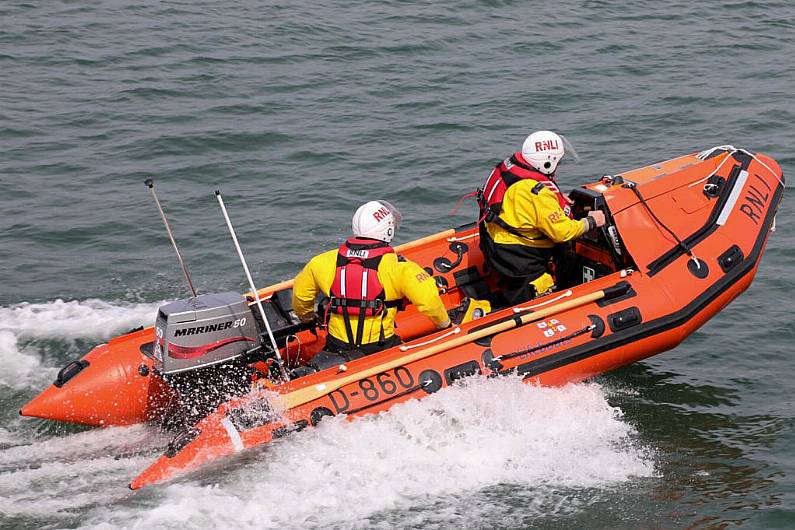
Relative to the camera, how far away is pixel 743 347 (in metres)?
8.03

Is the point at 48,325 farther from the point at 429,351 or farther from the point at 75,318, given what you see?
the point at 429,351

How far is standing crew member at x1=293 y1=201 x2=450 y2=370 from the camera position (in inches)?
244

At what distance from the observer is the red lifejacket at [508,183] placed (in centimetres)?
695

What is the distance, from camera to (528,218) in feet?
22.8

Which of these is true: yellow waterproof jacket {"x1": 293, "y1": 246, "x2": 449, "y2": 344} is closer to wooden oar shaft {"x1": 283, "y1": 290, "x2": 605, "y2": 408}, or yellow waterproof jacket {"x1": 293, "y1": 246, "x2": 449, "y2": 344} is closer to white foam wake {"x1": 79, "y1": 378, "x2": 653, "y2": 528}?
wooden oar shaft {"x1": 283, "y1": 290, "x2": 605, "y2": 408}

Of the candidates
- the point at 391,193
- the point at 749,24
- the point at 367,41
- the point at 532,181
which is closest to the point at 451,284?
the point at 532,181

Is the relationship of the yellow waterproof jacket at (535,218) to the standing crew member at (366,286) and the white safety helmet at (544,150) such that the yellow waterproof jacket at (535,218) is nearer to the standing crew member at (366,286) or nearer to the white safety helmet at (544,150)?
the white safety helmet at (544,150)

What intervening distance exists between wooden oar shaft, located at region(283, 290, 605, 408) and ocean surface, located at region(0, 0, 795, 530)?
20cm

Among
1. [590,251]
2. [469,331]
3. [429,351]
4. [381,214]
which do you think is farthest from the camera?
[590,251]

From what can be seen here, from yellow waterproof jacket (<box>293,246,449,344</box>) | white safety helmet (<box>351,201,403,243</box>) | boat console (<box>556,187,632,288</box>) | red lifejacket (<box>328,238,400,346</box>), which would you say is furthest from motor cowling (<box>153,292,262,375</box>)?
boat console (<box>556,187,632,288</box>)

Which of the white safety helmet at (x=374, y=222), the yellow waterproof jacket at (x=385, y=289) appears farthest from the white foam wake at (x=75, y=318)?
the white safety helmet at (x=374, y=222)

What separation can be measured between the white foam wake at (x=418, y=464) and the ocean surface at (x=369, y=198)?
14 millimetres

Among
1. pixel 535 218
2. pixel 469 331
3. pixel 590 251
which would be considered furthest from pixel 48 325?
pixel 590 251

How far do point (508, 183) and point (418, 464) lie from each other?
1897 mm
